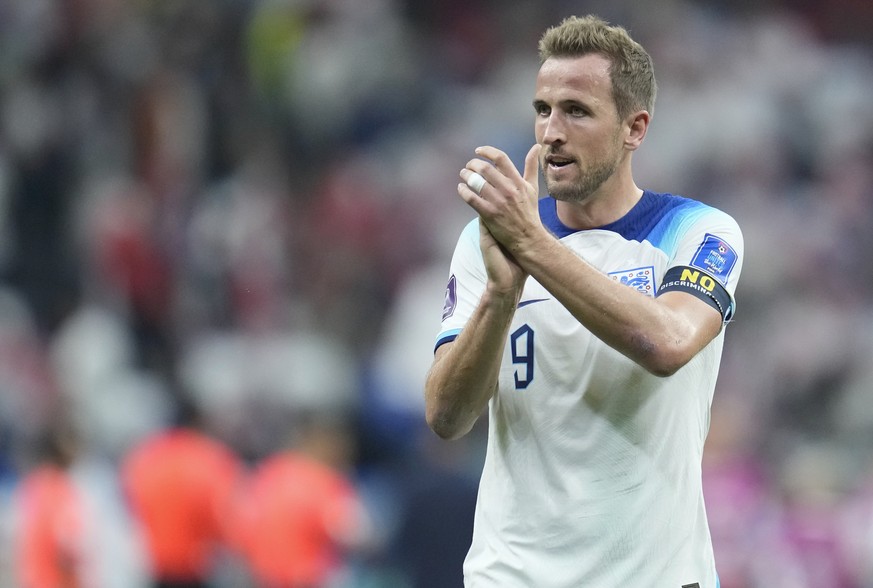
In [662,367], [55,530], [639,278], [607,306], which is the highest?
[55,530]

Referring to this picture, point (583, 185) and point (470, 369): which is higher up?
point (583, 185)

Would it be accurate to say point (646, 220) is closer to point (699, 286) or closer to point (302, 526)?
point (699, 286)

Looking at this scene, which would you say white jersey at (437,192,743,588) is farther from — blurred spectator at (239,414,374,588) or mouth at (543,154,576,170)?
blurred spectator at (239,414,374,588)

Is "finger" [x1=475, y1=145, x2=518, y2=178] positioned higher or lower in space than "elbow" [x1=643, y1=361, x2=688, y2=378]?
higher

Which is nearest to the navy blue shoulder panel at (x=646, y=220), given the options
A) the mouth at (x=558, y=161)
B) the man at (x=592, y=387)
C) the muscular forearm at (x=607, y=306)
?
the man at (x=592, y=387)

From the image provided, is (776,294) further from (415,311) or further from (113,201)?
(113,201)

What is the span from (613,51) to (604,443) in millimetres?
1131

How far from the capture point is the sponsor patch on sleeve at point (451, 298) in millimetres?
4535

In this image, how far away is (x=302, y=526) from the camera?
33.2ft

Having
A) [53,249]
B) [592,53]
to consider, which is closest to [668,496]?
[592,53]

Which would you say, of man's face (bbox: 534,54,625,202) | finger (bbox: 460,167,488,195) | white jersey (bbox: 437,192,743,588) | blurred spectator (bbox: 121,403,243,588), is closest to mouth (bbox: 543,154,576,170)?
man's face (bbox: 534,54,625,202)

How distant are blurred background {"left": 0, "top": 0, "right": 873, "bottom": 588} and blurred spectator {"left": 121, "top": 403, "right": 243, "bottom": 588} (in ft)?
0.08

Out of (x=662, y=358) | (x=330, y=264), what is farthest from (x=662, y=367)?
(x=330, y=264)

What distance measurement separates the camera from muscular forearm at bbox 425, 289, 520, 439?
407 centimetres
